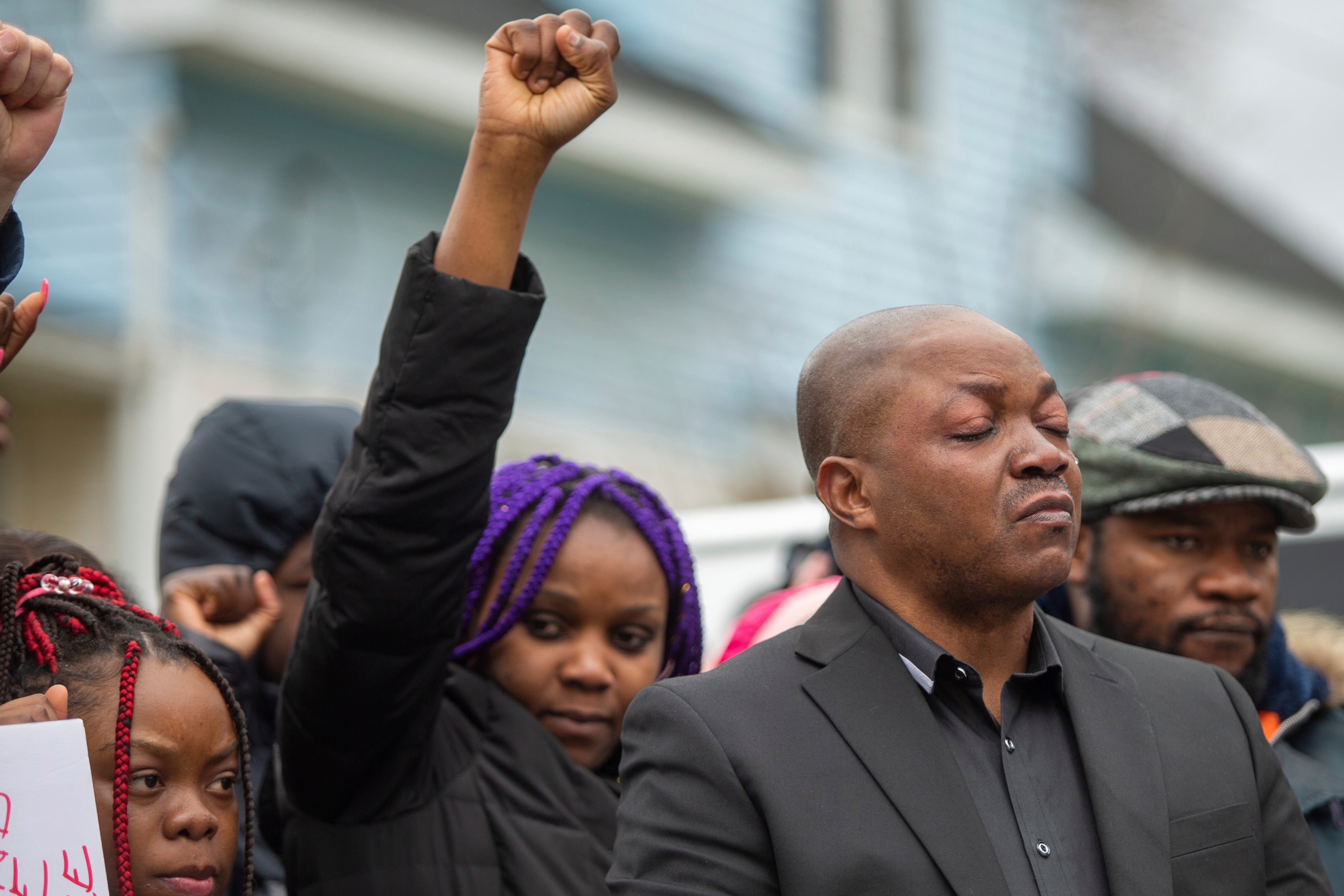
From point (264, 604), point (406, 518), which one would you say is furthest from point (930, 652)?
point (264, 604)

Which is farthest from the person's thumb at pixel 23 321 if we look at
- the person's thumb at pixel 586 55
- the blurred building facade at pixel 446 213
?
the blurred building facade at pixel 446 213

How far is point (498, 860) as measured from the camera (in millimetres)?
2443

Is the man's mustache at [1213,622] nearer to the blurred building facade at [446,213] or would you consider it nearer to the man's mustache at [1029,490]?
the man's mustache at [1029,490]

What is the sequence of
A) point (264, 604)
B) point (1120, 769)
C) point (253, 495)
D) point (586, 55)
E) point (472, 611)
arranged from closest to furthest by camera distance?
point (1120, 769), point (586, 55), point (472, 611), point (264, 604), point (253, 495)

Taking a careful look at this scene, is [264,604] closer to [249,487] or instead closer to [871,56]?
[249,487]

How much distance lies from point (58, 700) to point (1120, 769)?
1.43 meters

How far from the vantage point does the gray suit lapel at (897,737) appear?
70.5 inches

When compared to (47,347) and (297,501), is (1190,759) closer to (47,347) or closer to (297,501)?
(297,501)

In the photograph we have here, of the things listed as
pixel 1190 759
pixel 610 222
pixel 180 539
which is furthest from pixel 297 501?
pixel 610 222

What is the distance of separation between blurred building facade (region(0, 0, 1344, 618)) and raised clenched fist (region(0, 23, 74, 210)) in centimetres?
693

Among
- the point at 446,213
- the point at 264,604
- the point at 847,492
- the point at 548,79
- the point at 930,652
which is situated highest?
the point at 548,79

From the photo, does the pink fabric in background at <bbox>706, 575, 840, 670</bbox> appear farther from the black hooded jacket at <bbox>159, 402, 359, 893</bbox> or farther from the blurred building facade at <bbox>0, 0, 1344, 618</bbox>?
the blurred building facade at <bbox>0, 0, 1344, 618</bbox>

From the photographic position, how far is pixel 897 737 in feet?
6.26

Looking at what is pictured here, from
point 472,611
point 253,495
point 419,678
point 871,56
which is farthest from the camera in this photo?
point 871,56
